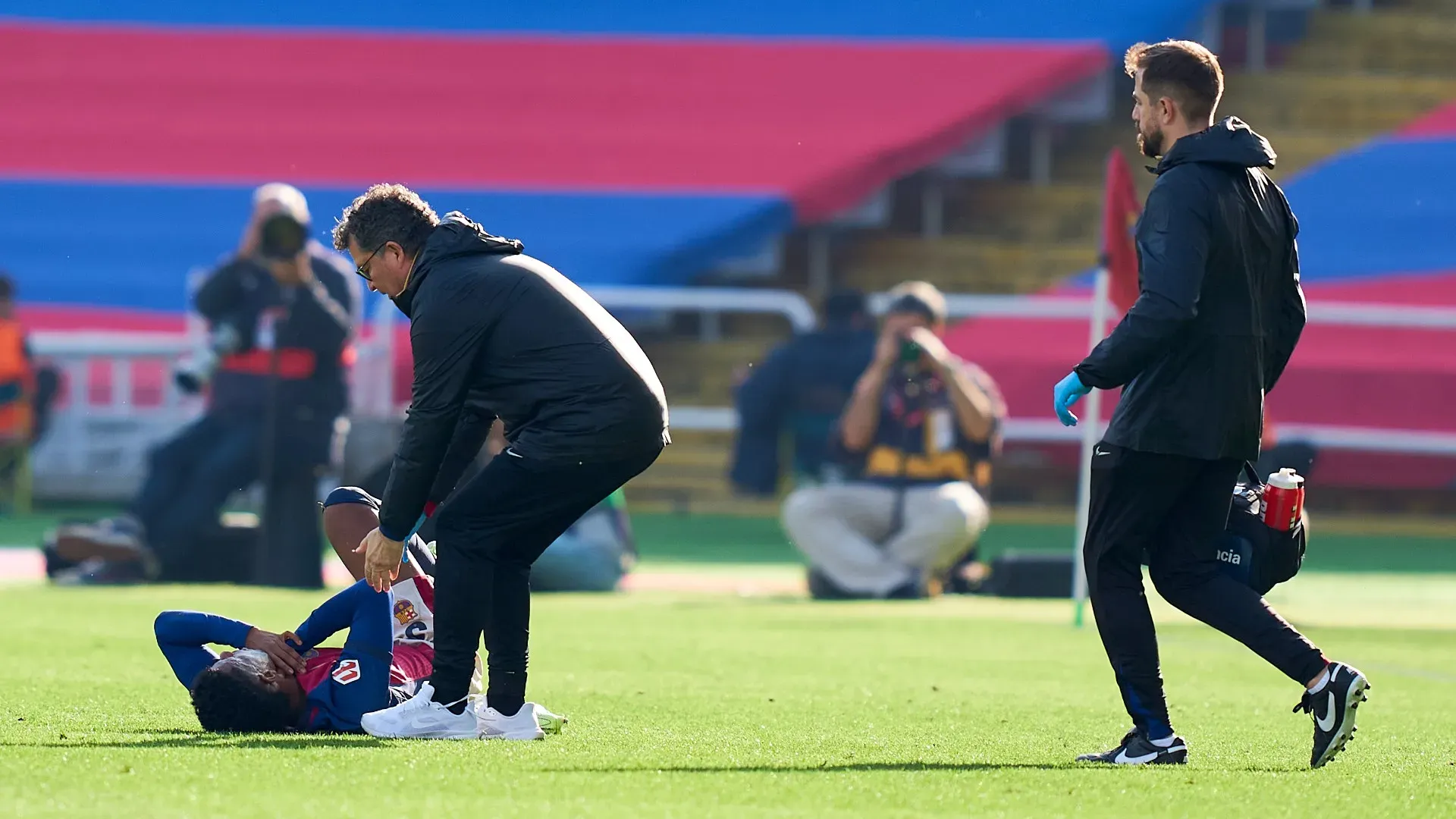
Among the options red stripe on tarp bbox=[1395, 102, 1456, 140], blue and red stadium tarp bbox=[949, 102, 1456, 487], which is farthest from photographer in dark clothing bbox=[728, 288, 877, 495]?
red stripe on tarp bbox=[1395, 102, 1456, 140]

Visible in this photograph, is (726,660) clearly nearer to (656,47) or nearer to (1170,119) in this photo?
(1170,119)

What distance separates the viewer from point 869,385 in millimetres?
11914

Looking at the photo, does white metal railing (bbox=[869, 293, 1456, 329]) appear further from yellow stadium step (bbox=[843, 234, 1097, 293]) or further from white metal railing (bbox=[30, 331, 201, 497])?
white metal railing (bbox=[30, 331, 201, 497])

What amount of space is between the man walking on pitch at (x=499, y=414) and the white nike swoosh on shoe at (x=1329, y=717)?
1670 millimetres

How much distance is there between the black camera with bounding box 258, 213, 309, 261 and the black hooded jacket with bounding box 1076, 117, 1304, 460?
22.1 feet

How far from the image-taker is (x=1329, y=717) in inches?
209

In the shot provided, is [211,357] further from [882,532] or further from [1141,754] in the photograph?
[1141,754]

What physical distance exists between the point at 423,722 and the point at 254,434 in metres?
6.49

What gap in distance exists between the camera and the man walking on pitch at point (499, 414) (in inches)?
212

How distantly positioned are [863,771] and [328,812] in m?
1.35

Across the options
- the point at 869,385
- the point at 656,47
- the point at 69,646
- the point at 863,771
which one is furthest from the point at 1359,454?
the point at 863,771

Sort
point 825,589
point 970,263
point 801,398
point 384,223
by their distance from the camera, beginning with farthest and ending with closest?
point 970,263, point 801,398, point 825,589, point 384,223

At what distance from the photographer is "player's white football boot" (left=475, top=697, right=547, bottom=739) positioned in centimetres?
560

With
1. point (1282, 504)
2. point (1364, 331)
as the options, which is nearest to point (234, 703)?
point (1282, 504)
